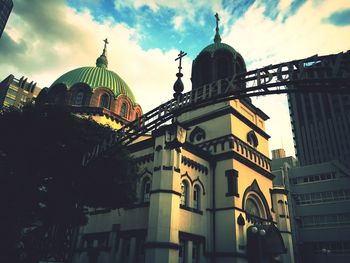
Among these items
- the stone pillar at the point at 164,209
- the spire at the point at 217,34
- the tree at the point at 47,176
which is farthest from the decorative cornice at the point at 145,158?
the spire at the point at 217,34

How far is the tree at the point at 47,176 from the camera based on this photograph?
1502 centimetres

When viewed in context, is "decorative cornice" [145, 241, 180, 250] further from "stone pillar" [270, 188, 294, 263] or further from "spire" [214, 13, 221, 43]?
A: "spire" [214, 13, 221, 43]

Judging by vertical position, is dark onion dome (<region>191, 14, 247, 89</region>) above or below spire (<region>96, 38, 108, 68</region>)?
below

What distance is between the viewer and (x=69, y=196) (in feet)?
54.3

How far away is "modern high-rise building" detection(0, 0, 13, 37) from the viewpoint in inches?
4704

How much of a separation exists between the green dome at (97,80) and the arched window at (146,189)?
603 inches

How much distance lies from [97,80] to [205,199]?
2075cm

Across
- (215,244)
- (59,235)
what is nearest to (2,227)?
(59,235)

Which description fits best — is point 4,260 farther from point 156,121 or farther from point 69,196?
point 156,121

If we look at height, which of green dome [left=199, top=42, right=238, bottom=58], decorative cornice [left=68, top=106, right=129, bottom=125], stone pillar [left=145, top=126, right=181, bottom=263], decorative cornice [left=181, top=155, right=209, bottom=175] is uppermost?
green dome [left=199, top=42, right=238, bottom=58]

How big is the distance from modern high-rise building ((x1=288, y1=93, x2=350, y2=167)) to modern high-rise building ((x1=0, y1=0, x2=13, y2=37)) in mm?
120543

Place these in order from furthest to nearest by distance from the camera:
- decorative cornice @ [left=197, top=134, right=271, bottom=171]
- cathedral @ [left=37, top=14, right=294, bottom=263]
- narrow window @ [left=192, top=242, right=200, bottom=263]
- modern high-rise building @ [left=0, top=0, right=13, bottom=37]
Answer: modern high-rise building @ [left=0, top=0, right=13, bottom=37], decorative cornice @ [left=197, top=134, right=271, bottom=171], narrow window @ [left=192, top=242, right=200, bottom=263], cathedral @ [left=37, top=14, right=294, bottom=263]

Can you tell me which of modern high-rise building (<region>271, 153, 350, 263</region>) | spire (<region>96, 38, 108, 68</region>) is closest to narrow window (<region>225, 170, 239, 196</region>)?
modern high-rise building (<region>271, 153, 350, 263</region>)

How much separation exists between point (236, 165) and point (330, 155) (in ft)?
232
